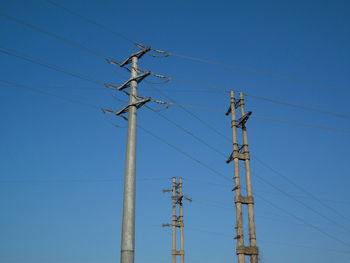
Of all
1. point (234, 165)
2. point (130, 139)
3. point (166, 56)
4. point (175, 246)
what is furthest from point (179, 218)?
point (130, 139)

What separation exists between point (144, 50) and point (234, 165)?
7.45 m

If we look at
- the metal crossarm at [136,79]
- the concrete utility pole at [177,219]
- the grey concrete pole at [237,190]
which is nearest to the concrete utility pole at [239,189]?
the grey concrete pole at [237,190]

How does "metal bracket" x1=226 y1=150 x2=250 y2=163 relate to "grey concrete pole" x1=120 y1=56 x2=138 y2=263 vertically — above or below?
above

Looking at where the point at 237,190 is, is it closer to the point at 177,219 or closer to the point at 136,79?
the point at 136,79

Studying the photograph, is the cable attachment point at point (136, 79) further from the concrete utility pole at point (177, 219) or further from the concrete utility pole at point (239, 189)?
the concrete utility pole at point (177, 219)

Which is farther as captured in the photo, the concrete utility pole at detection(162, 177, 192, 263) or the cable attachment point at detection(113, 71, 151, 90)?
the concrete utility pole at detection(162, 177, 192, 263)

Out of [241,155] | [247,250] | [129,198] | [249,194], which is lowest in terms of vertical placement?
[247,250]

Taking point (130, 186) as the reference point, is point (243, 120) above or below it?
above

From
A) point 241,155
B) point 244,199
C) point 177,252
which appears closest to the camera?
point 244,199

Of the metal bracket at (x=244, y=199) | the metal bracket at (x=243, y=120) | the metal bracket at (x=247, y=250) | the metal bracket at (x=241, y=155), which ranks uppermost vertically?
the metal bracket at (x=243, y=120)

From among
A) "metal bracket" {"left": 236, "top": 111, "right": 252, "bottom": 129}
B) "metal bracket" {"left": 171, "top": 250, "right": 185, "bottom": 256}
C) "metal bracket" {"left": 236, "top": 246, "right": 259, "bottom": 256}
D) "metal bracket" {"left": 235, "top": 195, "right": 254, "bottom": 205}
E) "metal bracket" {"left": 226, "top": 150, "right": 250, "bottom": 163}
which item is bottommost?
"metal bracket" {"left": 236, "top": 246, "right": 259, "bottom": 256}

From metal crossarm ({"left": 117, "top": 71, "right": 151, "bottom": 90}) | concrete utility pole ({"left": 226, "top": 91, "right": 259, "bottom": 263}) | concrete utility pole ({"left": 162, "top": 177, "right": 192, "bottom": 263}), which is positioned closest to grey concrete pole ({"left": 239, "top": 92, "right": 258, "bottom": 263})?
concrete utility pole ({"left": 226, "top": 91, "right": 259, "bottom": 263})

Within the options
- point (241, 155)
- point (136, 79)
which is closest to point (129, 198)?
point (136, 79)

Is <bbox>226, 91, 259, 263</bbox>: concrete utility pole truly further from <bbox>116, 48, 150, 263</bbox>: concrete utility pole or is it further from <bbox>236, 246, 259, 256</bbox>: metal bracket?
<bbox>116, 48, 150, 263</bbox>: concrete utility pole
